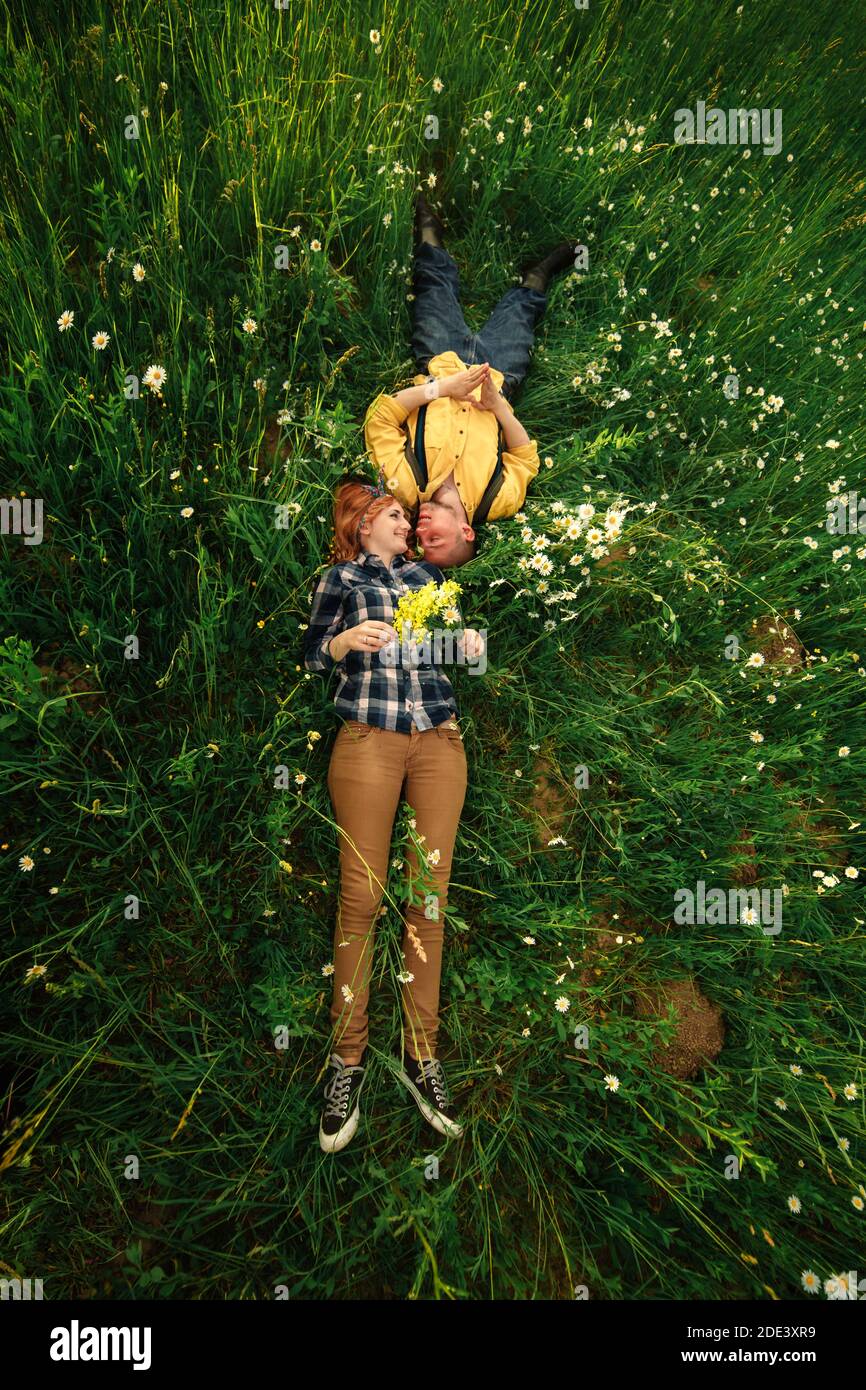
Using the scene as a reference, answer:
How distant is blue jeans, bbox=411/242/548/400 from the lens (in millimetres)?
3490

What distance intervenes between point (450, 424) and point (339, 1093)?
3280 mm

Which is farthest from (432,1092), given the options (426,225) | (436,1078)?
(426,225)

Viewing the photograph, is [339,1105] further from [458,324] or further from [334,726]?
[458,324]

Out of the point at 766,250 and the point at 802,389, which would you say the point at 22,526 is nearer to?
the point at 802,389

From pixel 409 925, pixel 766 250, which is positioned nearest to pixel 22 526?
pixel 409 925

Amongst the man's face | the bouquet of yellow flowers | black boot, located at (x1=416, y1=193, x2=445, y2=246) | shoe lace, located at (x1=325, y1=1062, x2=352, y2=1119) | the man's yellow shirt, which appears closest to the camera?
the bouquet of yellow flowers

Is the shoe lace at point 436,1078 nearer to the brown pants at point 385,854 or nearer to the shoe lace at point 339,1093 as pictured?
the brown pants at point 385,854

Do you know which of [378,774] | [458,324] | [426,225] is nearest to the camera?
[378,774]

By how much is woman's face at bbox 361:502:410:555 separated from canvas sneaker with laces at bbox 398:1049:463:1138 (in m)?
2.27

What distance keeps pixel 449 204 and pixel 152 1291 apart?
223 inches

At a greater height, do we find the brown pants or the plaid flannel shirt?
the plaid flannel shirt

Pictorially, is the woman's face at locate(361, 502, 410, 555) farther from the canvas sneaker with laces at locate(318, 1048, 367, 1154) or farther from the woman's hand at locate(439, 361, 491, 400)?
the canvas sneaker with laces at locate(318, 1048, 367, 1154)

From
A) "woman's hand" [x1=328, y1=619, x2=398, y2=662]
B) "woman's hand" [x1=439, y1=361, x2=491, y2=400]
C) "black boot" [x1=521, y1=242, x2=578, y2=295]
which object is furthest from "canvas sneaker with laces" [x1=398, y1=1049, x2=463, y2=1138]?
"black boot" [x1=521, y1=242, x2=578, y2=295]

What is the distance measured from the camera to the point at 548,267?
153 inches
